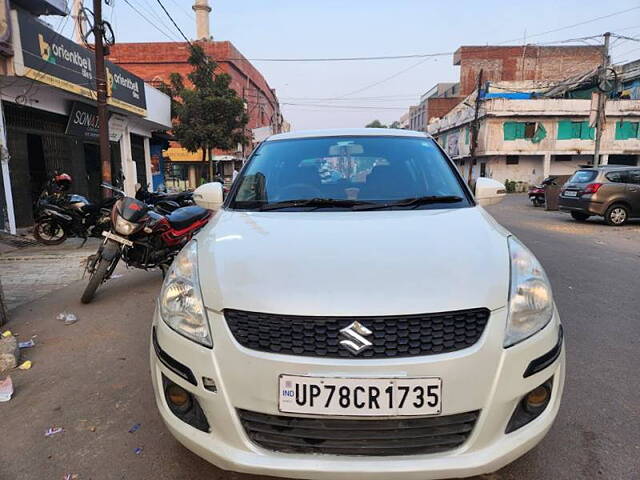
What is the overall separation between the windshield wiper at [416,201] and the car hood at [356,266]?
0.79 feet

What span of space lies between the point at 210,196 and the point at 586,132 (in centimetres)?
3601

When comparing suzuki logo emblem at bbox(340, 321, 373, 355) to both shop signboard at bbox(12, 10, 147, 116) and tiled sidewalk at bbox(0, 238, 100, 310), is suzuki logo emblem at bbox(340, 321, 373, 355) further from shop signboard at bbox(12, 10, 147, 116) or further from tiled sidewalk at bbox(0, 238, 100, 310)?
shop signboard at bbox(12, 10, 147, 116)

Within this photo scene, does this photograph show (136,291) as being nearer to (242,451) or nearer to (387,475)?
(242,451)

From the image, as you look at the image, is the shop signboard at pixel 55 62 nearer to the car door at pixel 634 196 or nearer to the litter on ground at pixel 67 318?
the litter on ground at pixel 67 318

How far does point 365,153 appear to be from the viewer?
2.97 meters

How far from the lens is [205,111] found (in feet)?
66.5

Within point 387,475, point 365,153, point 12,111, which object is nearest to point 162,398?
point 387,475

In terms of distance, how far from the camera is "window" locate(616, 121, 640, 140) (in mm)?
31453

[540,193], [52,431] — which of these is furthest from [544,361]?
[540,193]

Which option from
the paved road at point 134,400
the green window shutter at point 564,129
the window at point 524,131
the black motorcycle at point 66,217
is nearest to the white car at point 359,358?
the paved road at point 134,400

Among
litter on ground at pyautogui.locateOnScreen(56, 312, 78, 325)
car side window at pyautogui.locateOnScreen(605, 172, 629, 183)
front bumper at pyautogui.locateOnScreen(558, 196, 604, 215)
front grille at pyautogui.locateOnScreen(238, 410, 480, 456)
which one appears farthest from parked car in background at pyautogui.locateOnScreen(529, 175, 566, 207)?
front grille at pyautogui.locateOnScreen(238, 410, 480, 456)

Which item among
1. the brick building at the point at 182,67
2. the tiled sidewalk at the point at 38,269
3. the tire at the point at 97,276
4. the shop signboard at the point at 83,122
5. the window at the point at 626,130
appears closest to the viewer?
the tire at the point at 97,276

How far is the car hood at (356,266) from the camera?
60.9 inches

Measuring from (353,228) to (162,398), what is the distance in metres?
1.09
